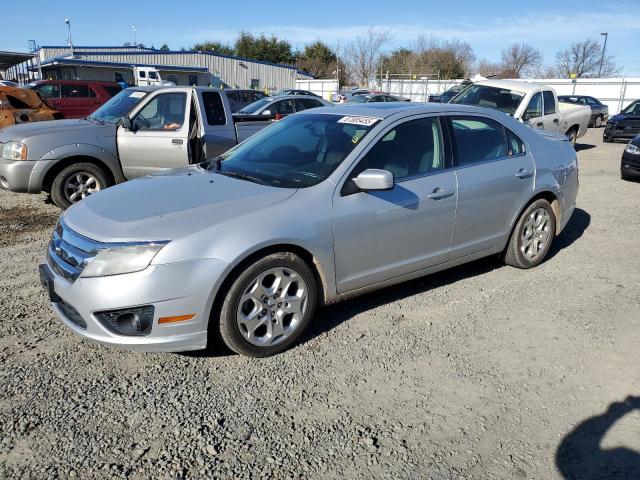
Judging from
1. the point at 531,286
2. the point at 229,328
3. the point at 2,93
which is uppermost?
the point at 2,93

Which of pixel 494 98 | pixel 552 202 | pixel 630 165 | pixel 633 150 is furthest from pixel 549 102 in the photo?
pixel 552 202

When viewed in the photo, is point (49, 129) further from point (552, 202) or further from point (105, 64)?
point (105, 64)

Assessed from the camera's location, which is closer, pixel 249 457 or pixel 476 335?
pixel 249 457

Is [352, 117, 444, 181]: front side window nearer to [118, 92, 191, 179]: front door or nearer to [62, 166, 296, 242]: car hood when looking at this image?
[62, 166, 296, 242]: car hood

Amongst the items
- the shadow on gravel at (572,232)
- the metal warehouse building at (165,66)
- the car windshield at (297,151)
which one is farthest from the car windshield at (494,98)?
the metal warehouse building at (165,66)

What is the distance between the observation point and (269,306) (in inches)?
135

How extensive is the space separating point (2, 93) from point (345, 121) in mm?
10347

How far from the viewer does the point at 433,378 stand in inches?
132

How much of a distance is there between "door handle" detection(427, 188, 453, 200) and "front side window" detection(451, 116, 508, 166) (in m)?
0.34

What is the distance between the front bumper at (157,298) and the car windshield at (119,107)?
5.10m

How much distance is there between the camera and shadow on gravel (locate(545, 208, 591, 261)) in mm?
6078

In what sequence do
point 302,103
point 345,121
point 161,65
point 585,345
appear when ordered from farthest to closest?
point 161,65 < point 302,103 < point 345,121 < point 585,345

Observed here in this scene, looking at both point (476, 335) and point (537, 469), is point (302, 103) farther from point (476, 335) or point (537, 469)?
point (537, 469)

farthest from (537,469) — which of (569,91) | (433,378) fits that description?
(569,91)
